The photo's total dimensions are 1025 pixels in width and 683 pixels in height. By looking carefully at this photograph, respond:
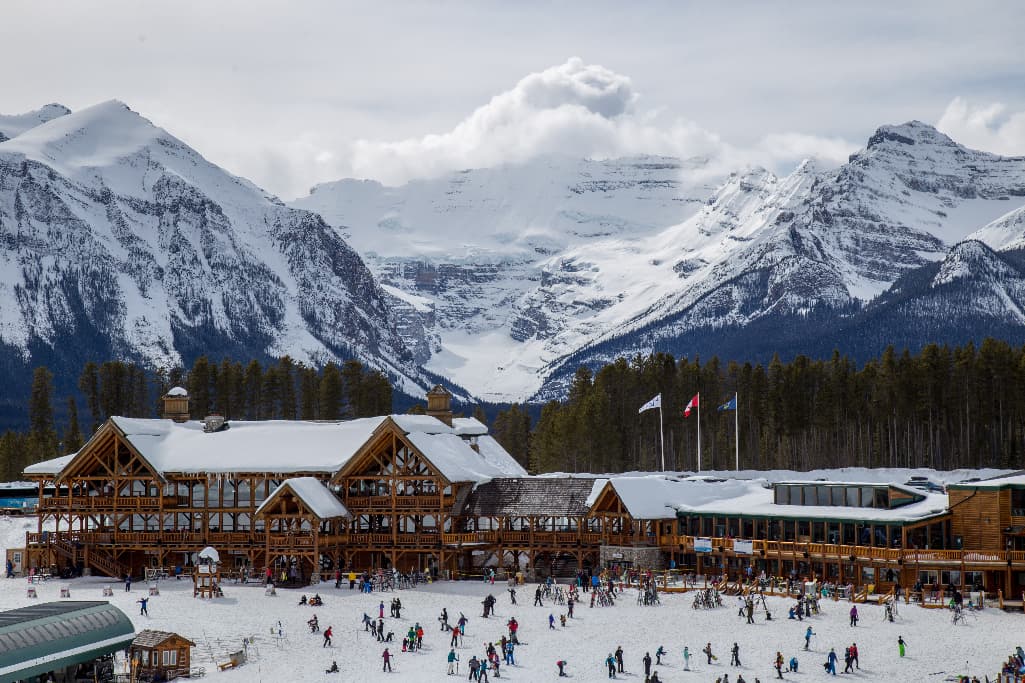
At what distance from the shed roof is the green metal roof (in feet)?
102

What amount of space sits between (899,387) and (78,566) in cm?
7134

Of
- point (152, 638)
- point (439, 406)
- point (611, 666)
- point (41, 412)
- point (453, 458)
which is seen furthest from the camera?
point (41, 412)

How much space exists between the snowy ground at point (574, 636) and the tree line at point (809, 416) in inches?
Answer: 2102

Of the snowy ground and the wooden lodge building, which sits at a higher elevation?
the wooden lodge building

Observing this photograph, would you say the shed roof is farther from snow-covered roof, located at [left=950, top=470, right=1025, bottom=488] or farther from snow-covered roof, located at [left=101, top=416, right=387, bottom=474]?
snow-covered roof, located at [left=950, top=470, right=1025, bottom=488]

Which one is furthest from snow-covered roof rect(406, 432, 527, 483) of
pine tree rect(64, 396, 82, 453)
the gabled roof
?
pine tree rect(64, 396, 82, 453)

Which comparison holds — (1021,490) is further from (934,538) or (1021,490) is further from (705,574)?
(705,574)

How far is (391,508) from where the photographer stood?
9112cm

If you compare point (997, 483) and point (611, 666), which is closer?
point (611, 666)

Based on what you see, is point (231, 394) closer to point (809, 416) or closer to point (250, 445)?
point (250, 445)

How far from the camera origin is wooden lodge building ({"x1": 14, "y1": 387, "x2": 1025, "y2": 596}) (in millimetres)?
85188

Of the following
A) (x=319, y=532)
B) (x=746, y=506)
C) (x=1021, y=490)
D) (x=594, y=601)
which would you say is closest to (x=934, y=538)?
(x=1021, y=490)

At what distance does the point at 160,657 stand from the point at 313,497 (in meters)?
26.0

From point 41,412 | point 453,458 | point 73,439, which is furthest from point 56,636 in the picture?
point 41,412
